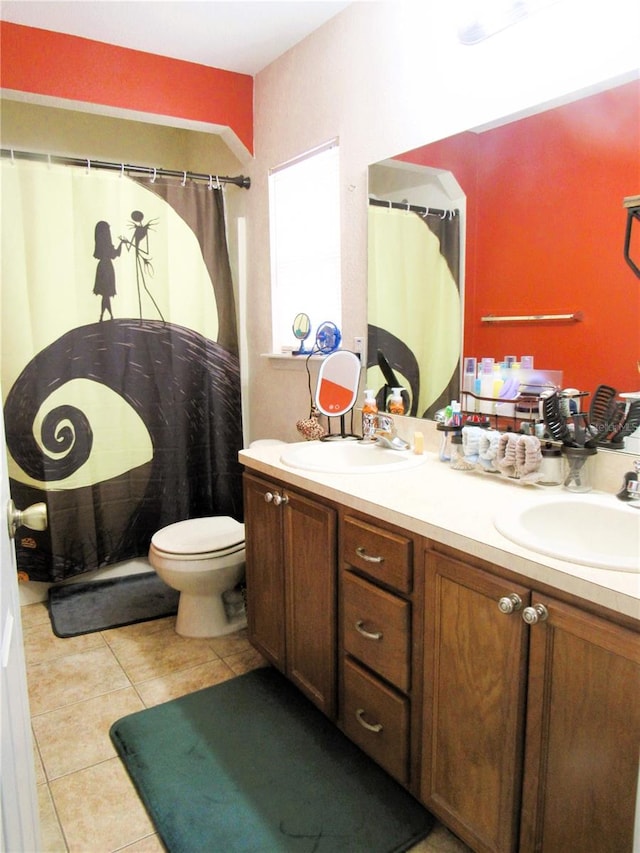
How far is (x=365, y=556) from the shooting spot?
160cm

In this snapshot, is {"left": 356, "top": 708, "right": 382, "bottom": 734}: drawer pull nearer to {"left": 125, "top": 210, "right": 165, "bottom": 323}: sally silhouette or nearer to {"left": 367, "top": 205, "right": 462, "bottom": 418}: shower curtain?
{"left": 367, "top": 205, "right": 462, "bottom": 418}: shower curtain

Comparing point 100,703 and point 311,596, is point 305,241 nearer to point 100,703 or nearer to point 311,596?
point 311,596

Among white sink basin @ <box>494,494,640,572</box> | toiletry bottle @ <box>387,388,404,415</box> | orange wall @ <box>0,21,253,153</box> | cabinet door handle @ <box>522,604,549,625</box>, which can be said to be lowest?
cabinet door handle @ <box>522,604,549,625</box>

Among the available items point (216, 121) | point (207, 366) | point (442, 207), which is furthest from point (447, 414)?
point (216, 121)

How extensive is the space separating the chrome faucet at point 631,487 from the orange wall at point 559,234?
24 cm

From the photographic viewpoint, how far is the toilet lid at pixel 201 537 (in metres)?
2.44

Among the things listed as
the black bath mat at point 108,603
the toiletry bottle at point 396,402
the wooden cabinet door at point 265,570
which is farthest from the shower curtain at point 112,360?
the toiletry bottle at point 396,402

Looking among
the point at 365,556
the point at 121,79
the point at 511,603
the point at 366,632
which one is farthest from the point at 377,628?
the point at 121,79

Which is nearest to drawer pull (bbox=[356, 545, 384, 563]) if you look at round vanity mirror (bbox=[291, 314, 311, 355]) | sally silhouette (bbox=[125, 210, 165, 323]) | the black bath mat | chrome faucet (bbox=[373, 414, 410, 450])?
chrome faucet (bbox=[373, 414, 410, 450])

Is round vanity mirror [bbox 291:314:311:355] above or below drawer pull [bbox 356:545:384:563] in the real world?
above

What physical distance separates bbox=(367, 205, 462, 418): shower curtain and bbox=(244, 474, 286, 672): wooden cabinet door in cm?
63

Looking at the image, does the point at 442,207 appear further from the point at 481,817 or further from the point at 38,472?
the point at 38,472

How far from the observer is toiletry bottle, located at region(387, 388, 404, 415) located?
2262 mm

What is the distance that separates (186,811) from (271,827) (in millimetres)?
241
